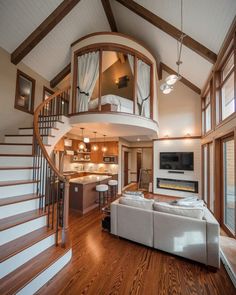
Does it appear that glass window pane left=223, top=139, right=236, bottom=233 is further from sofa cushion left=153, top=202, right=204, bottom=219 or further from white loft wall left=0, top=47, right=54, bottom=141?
white loft wall left=0, top=47, right=54, bottom=141

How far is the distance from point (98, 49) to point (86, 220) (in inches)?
186

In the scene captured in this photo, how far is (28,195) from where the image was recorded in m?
2.62

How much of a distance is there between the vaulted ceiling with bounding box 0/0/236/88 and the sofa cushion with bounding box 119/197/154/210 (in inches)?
147

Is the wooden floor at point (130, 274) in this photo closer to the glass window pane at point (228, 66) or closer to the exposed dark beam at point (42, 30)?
the glass window pane at point (228, 66)

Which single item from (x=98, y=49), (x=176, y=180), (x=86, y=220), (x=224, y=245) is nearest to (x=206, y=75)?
(x=98, y=49)

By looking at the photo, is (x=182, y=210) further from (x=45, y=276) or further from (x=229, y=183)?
(x=45, y=276)

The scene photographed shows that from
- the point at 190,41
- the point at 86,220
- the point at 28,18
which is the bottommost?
the point at 86,220

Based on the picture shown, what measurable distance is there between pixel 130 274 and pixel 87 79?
440 cm

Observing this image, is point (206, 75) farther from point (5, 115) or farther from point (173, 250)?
point (5, 115)

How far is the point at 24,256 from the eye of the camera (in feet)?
6.22

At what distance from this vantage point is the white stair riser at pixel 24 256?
1.70 m

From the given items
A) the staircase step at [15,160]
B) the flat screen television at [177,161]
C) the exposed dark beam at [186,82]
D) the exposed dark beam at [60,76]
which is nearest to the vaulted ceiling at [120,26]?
the exposed dark beam at [60,76]

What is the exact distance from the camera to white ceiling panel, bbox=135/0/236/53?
2.69 m

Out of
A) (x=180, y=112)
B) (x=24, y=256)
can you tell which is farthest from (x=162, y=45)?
(x=24, y=256)
